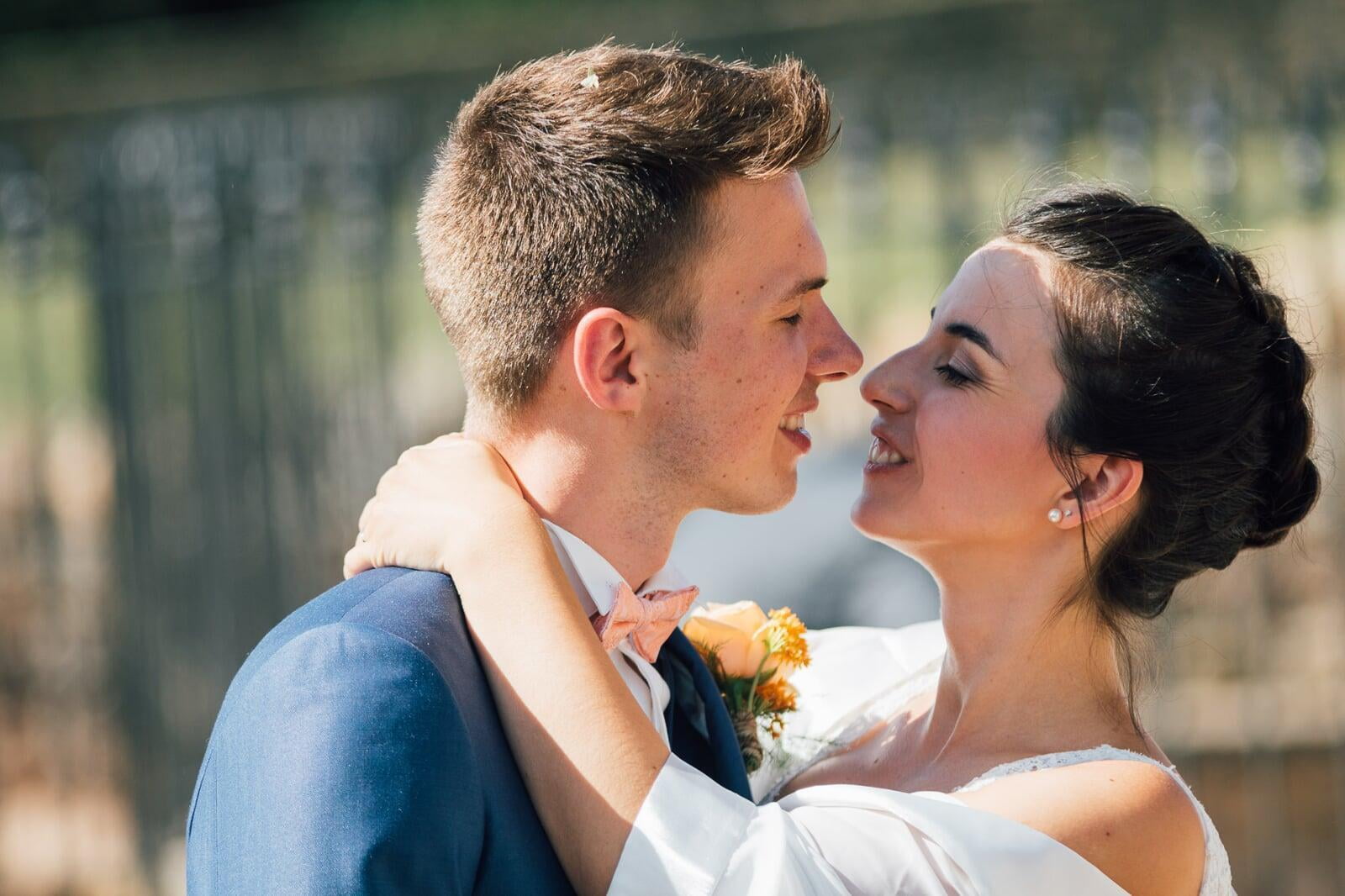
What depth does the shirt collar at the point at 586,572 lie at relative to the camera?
278 cm

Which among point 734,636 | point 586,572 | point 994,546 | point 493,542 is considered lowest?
point 734,636

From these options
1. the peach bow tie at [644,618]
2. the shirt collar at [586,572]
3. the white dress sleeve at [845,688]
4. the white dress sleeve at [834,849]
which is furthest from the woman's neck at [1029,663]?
the shirt collar at [586,572]

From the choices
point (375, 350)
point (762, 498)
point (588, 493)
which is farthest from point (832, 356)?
point (375, 350)

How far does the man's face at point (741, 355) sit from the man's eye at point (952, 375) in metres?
0.32

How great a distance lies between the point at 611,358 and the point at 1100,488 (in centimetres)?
116

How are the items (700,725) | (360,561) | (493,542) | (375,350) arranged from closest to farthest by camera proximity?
(493,542), (360,561), (700,725), (375,350)

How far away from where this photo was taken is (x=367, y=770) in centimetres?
217

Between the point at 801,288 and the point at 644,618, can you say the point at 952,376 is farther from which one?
the point at 644,618

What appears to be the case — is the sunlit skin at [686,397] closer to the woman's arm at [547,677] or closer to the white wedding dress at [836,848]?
the woman's arm at [547,677]

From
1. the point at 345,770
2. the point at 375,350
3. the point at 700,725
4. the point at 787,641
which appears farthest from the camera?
the point at 375,350

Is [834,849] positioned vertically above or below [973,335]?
below

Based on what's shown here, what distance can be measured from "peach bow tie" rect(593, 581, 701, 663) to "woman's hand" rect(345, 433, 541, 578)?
0.81 feet

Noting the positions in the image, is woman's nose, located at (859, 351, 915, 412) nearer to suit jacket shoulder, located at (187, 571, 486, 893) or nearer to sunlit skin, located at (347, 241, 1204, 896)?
sunlit skin, located at (347, 241, 1204, 896)

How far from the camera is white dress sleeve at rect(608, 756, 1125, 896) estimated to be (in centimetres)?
234
